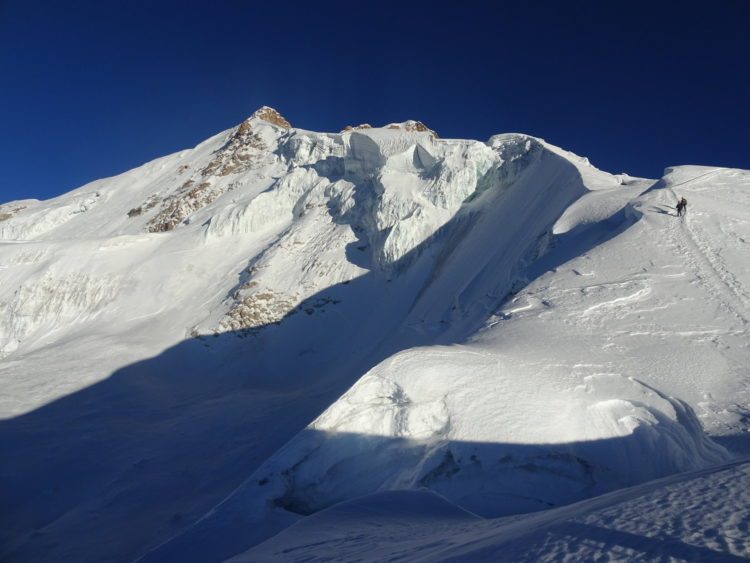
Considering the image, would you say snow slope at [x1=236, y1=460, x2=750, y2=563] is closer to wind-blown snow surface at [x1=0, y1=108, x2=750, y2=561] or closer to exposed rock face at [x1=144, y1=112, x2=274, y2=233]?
wind-blown snow surface at [x1=0, y1=108, x2=750, y2=561]

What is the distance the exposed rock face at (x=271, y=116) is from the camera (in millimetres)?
54938

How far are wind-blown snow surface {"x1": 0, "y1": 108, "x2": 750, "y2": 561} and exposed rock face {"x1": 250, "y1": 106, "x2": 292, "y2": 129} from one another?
49.7ft

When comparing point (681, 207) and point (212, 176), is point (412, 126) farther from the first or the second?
point (681, 207)

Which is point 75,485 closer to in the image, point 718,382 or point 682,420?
point 682,420

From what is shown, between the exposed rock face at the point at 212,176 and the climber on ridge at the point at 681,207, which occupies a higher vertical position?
the exposed rock face at the point at 212,176

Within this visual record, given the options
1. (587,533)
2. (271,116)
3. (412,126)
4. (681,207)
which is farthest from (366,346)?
(271,116)

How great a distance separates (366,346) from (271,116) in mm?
41540

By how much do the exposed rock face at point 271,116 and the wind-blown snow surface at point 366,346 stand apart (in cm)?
1515

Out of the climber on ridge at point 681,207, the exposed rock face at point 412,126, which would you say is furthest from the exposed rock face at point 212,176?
the climber on ridge at point 681,207

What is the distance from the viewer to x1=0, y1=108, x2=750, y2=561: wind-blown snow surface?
726cm

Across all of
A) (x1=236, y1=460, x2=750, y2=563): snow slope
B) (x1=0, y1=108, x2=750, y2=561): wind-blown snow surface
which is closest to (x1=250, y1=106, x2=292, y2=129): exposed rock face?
(x1=0, y1=108, x2=750, y2=561): wind-blown snow surface

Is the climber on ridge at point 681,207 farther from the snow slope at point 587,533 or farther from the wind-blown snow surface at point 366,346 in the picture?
the snow slope at point 587,533

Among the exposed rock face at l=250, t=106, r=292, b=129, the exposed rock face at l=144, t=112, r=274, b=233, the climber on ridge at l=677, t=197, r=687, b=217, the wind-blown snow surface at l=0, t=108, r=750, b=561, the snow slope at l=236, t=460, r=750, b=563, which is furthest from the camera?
the exposed rock face at l=250, t=106, r=292, b=129

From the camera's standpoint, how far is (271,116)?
56.1m
